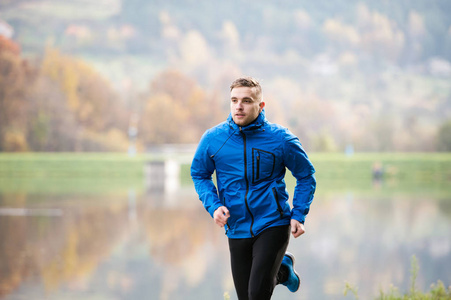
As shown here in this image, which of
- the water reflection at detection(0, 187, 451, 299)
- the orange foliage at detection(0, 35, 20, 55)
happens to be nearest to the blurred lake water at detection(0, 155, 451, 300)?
the water reflection at detection(0, 187, 451, 299)

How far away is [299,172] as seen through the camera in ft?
9.88

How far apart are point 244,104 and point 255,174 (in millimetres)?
312

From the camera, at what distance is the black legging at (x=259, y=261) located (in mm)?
2887

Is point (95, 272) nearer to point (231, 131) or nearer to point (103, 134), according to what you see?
point (231, 131)

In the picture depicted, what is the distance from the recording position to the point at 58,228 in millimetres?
9484

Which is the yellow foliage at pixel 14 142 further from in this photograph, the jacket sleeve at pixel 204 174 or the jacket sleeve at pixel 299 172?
the jacket sleeve at pixel 299 172

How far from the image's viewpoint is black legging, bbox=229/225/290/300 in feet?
9.47

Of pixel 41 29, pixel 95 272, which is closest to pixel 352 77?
pixel 41 29

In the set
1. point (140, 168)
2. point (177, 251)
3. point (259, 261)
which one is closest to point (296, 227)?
point (259, 261)

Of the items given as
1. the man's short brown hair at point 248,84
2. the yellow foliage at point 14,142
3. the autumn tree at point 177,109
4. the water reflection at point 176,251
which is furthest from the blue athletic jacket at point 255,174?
the autumn tree at point 177,109

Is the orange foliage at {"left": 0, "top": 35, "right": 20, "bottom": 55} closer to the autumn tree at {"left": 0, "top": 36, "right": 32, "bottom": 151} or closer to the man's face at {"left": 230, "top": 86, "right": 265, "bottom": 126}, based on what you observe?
the autumn tree at {"left": 0, "top": 36, "right": 32, "bottom": 151}

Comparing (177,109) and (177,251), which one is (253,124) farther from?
(177,109)

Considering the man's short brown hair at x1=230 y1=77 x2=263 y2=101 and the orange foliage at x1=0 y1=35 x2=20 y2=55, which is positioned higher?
the orange foliage at x1=0 y1=35 x2=20 y2=55

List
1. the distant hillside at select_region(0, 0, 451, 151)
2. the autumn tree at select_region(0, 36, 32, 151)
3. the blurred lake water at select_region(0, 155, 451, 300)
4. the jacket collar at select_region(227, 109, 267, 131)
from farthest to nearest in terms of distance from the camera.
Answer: the distant hillside at select_region(0, 0, 451, 151) → the autumn tree at select_region(0, 36, 32, 151) → the blurred lake water at select_region(0, 155, 451, 300) → the jacket collar at select_region(227, 109, 267, 131)
